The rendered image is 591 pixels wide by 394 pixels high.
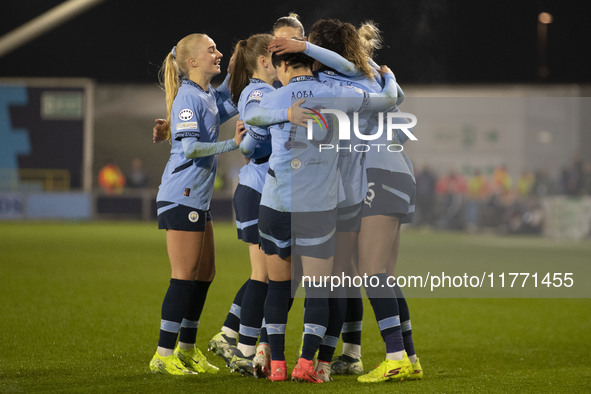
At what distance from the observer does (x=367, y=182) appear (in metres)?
4.47

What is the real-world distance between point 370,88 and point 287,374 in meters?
1.61

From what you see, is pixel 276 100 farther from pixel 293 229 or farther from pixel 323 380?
pixel 323 380

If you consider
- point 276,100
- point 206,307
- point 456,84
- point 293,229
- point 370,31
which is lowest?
point 206,307

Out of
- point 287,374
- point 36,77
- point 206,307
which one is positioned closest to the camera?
point 287,374

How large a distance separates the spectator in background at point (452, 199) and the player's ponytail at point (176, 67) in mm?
16052

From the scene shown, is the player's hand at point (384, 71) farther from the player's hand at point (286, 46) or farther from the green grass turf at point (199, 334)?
the green grass turf at point (199, 334)

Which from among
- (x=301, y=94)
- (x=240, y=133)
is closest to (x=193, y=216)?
(x=240, y=133)

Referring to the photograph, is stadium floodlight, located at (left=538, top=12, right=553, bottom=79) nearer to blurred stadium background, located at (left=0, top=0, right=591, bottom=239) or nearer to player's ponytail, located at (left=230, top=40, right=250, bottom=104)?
blurred stadium background, located at (left=0, top=0, right=591, bottom=239)

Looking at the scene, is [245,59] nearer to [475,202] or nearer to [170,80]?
[170,80]

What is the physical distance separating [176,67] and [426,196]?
1583cm

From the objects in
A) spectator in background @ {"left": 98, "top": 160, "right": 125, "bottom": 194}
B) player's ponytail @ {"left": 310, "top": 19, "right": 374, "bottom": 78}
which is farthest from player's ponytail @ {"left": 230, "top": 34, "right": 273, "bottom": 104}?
spectator in background @ {"left": 98, "top": 160, "right": 125, "bottom": 194}

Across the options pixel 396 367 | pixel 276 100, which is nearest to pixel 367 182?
pixel 276 100

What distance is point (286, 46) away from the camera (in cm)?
418

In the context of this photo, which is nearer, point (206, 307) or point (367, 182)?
→ point (367, 182)
